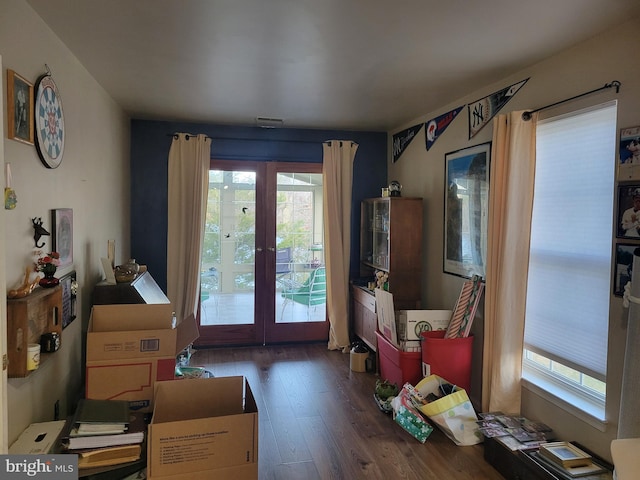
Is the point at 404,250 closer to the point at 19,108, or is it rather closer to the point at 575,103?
the point at 575,103

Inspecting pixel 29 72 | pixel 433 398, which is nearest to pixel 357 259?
pixel 433 398

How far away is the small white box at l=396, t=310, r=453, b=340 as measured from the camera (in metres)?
3.41

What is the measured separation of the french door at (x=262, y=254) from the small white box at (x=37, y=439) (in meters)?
2.77

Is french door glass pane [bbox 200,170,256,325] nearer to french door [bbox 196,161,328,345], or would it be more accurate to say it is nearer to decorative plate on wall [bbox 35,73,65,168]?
french door [bbox 196,161,328,345]

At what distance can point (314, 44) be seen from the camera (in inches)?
96.4

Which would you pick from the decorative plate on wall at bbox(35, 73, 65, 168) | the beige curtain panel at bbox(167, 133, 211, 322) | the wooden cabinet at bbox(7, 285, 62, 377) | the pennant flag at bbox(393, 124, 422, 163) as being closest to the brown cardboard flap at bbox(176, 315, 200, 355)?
the wooden cabinet at bbox(7, 285, 62, 377)

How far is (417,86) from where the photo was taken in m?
3.26

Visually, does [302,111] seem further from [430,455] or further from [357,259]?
[430,455]

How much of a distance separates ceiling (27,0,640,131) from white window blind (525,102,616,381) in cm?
51

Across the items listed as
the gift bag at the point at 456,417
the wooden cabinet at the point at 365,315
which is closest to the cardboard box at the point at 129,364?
the gift bag at the point at 456,417

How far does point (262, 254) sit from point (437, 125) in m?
2.24

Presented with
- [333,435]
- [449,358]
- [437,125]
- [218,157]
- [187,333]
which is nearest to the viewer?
[333,435]

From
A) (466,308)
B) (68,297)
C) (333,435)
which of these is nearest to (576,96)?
(466,308)

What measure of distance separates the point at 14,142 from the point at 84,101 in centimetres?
119
